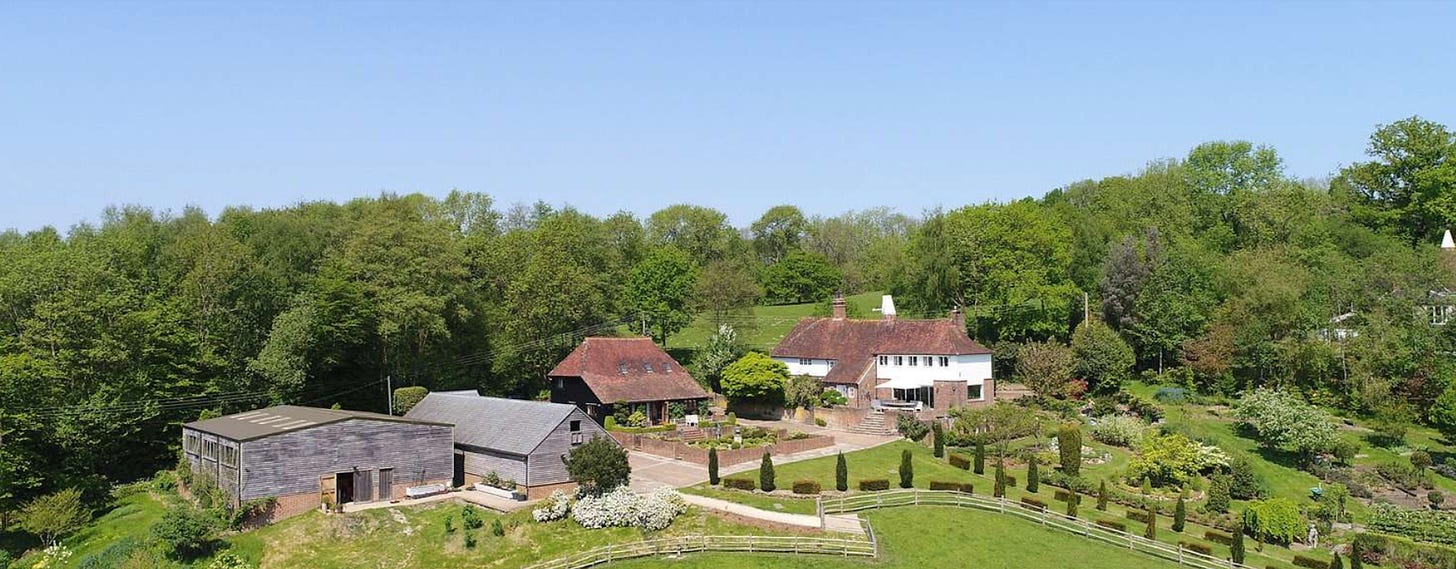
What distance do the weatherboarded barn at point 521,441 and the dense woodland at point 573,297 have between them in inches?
604

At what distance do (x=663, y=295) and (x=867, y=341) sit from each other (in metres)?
19.2

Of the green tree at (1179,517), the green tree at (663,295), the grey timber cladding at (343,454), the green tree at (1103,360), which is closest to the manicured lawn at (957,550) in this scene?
the green tree at (1179,517)

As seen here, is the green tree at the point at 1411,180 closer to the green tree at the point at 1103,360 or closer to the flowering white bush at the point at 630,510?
the green tree at the point at 1103,360

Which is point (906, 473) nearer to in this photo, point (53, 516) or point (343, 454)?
point (343, 454)

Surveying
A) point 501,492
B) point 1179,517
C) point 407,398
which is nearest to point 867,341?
point 1179,517

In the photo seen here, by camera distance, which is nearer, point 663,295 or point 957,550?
point 957,550

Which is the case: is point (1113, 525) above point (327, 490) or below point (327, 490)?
Answer: below

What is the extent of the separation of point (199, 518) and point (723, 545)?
18.9m

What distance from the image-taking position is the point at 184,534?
1387 inches

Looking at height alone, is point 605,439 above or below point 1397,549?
above

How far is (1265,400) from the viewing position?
50656 millimetres

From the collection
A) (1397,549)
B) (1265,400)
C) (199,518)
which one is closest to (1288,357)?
(1265,400)

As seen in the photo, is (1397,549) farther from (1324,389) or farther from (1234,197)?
(1234,197)

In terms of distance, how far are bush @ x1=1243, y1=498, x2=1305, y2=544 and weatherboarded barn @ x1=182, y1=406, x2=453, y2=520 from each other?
33.4m
